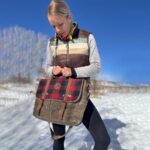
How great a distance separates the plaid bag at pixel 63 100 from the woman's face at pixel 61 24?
15.0 inches

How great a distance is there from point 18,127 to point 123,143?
7.36 feet

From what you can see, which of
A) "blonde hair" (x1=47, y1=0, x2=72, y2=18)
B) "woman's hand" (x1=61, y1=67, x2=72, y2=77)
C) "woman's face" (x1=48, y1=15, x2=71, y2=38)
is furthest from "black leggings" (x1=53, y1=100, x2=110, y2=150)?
"blonde hair" (x1=47, y1=0, x2=72, y2=18)

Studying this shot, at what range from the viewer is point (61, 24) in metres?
3.54

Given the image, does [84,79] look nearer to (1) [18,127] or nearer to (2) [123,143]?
(2) [123,143]

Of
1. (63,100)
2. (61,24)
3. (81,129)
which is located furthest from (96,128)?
(81,129)

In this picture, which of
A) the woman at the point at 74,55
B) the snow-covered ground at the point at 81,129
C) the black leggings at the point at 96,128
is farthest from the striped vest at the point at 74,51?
the snow-covered ground at the point at 81,129

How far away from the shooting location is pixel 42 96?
3.71 m

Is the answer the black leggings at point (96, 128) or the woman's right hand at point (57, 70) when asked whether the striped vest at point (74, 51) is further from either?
the black leggings at point (96, 128)

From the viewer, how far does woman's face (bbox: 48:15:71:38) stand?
11.4 feet

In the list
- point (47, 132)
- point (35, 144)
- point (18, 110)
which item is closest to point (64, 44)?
point (35, 144)

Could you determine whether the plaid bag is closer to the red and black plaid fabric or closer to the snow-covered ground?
the red and black plaid fabric

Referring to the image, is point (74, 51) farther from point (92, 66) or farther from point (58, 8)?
point (58, 8)

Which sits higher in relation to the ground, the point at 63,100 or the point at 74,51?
the point at 74,51

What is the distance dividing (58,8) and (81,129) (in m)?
3.49
